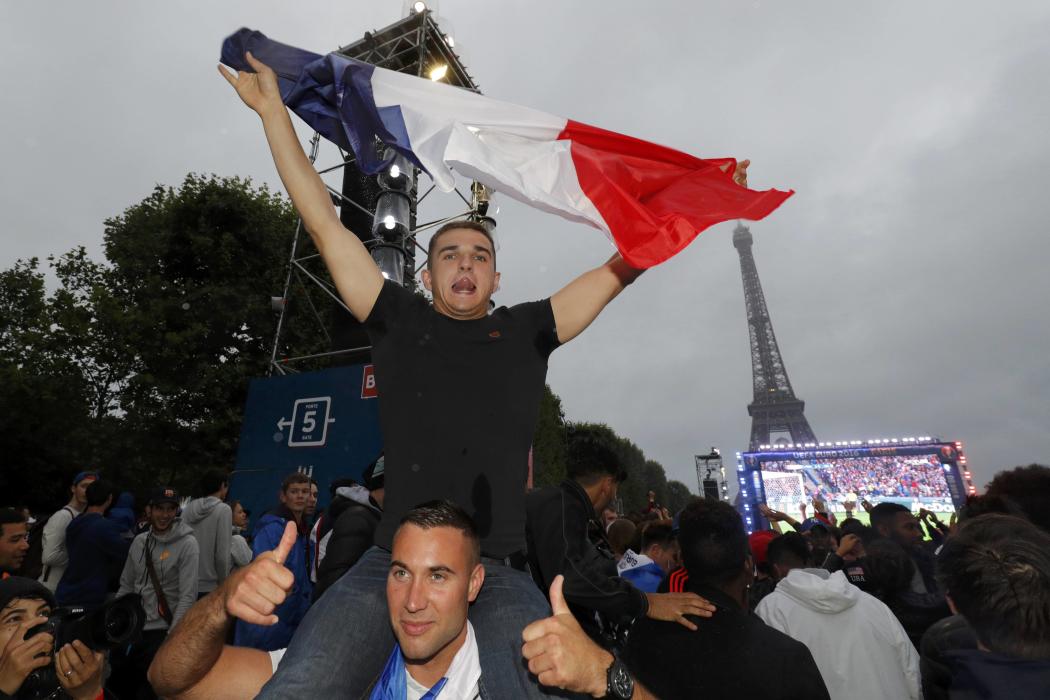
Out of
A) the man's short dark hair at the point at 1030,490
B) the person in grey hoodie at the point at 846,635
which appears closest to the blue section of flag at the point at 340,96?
the person in grey hoodie at the point at 846,635

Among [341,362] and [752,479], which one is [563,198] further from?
[752,479]

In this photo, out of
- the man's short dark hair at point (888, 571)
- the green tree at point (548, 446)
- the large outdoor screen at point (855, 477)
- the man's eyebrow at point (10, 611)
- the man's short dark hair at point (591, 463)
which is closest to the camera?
the man's eyebrow at point (10, 611)

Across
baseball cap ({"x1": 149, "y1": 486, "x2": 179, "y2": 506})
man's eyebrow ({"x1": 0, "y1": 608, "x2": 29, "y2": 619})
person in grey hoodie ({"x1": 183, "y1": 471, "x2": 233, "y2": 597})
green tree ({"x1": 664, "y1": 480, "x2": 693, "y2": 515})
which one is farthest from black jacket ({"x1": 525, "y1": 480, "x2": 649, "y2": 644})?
green tree ({"x1": 664, "y1": 480, "x2": 693, "y2": 515})

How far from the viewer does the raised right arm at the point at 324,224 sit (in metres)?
2.16

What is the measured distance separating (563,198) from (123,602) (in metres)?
2.98

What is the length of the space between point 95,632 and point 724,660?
2.98 m

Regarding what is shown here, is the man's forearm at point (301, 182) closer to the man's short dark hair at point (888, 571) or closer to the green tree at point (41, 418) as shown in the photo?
the man's short dark hair at point (888, 571)

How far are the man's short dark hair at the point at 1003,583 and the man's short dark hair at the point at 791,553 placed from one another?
276 cm

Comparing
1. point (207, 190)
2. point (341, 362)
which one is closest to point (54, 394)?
point (207, 190)

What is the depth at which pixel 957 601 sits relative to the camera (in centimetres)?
226

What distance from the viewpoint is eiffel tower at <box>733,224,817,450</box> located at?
217ft

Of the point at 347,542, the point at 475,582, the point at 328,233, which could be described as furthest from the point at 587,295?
the point at 347,542

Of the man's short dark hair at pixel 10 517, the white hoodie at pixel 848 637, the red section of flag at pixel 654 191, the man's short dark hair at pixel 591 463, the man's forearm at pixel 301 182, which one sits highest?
the red section of flag at pixel 654 191

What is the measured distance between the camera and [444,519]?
1804 mm
